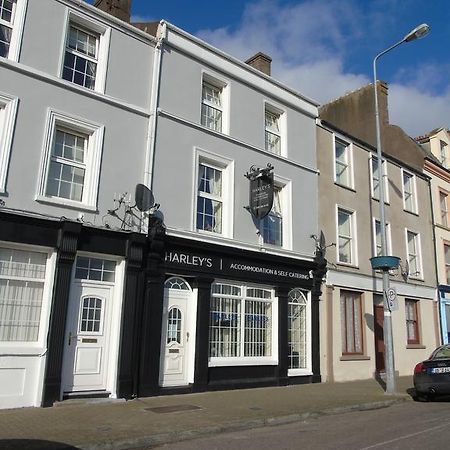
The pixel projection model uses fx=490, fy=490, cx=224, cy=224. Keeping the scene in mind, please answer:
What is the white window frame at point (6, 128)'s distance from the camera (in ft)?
32.3

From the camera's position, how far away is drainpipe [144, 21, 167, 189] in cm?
1198

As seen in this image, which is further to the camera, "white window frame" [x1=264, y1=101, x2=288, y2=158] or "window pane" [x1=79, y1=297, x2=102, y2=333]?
"white window frame" [x1=264, y1=101, x2=288, y2=158]

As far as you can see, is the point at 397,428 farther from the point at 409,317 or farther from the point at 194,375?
the point at 409,317

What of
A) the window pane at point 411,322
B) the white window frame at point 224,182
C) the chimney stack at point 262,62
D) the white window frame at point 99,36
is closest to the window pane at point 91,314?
the white window frame at point 224,182

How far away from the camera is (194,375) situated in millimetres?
12125

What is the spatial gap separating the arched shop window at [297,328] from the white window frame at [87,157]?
7.02 meters

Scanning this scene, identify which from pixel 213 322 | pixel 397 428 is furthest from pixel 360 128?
pixel 397 428

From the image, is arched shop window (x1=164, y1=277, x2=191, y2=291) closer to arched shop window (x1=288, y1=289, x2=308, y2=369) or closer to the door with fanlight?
the door with fanlight

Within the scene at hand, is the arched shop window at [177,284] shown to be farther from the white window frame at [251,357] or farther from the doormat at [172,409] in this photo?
the doormat at [172,409]

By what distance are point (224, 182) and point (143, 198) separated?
3144mm

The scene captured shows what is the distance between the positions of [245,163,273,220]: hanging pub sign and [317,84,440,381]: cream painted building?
3233 millimetres

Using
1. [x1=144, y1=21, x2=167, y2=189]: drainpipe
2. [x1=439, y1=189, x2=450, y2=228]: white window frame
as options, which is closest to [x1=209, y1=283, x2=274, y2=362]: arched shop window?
[x1=144, y1=21, x2=167, y2=189]: drainpipe

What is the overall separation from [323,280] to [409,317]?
616 cm

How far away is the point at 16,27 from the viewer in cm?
1061
